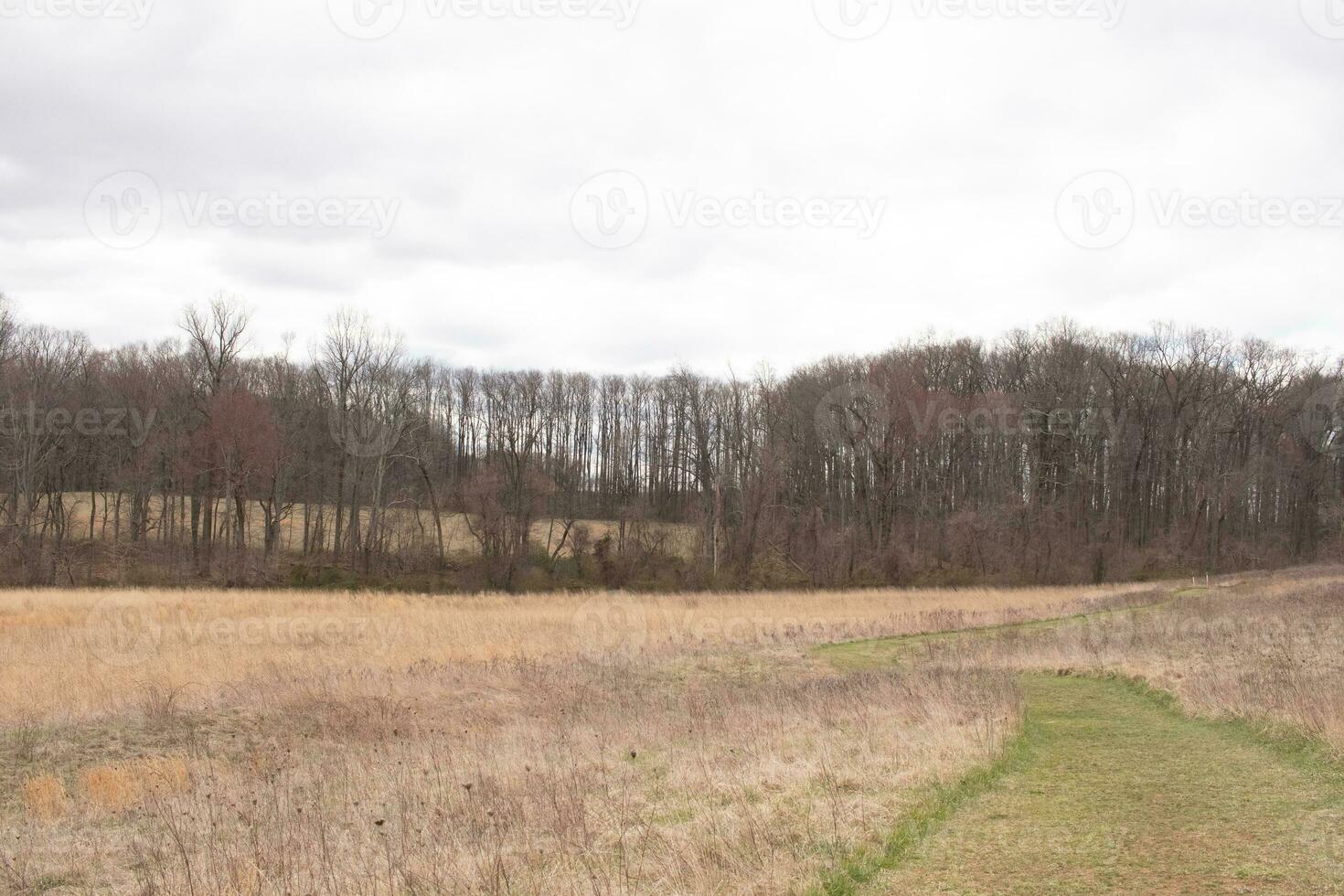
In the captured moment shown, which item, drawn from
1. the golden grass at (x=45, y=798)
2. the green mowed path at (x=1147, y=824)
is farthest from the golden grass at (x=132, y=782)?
the green mowed path at (x=1147, y=824)

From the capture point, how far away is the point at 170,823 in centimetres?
842

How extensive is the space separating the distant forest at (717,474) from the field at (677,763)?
98.4 ft

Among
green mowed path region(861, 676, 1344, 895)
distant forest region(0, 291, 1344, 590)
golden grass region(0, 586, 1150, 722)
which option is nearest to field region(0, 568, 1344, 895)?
green mowed path region(861, 676, 1344, 895)

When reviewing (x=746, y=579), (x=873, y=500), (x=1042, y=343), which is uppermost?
(x=1042, y=343)

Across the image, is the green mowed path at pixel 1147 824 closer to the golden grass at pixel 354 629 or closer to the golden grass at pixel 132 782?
the golden grass at pixel 132 782

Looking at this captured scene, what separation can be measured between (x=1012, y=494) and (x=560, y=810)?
5874 centimetres

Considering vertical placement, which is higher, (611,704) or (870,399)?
(870,399)

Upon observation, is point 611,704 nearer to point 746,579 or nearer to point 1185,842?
point 1185,842

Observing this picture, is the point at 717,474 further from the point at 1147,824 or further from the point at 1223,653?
the point at 1147,824

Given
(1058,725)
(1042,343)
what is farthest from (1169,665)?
(1042,343)

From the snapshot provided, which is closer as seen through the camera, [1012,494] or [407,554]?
[407,554]

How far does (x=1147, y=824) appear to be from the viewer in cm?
786

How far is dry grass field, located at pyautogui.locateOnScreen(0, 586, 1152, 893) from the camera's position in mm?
7457

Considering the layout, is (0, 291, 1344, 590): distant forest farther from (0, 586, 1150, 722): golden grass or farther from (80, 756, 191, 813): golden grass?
(80, 756, 191, 813): golden grass
